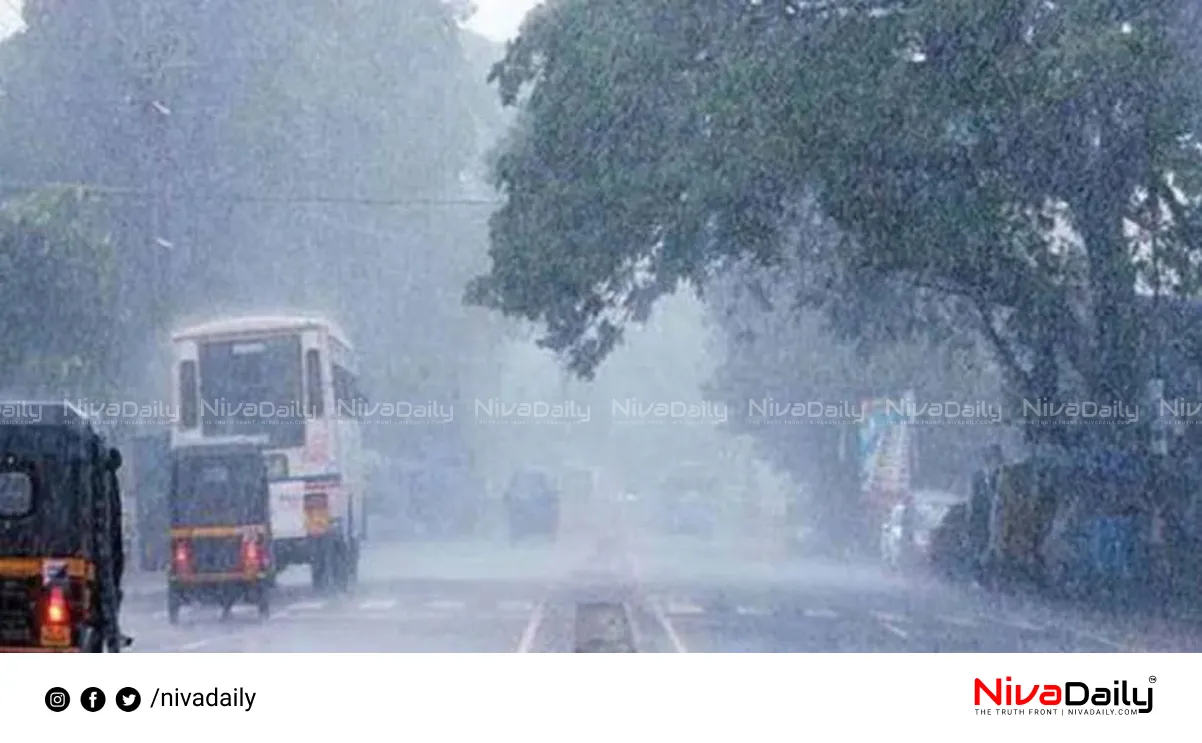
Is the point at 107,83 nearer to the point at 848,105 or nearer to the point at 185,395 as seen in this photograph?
the point at 185,395

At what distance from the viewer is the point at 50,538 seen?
9.91 meters

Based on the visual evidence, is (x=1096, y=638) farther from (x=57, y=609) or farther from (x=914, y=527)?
(x=914, y=527)

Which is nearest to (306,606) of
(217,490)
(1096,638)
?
(217,490)

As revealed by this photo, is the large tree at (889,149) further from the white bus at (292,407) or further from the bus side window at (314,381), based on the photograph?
the bus side window at (314,381)

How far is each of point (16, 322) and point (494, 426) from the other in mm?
3100

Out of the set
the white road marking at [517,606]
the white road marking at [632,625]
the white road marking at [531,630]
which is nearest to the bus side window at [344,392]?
the white road marking at [517,606]

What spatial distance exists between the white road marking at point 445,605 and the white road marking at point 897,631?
2826 millimetres

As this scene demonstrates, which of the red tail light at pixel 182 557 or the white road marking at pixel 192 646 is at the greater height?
the red tail light at pixel 182 557

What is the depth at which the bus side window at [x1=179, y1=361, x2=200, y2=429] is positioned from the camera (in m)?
12.5

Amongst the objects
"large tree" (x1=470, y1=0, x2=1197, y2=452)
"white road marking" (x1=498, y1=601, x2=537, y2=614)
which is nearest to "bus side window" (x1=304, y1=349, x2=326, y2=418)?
"white road marking" (x1=498, y1=601, x2=537, y2=614)

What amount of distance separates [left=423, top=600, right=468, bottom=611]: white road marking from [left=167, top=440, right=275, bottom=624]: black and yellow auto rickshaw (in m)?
1.22

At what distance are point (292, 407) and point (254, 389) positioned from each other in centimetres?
82
